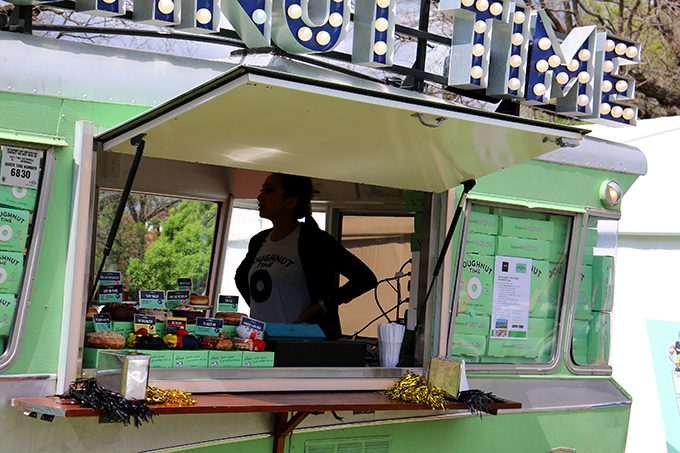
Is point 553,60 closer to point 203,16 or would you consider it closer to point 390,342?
point 390,342

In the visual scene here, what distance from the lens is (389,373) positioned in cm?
378

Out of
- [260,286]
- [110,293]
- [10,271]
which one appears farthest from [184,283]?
[10,271]

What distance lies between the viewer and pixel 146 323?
3211 mm

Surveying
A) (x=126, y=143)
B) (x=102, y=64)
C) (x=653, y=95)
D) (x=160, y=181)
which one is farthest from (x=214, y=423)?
(x=653, y=95)

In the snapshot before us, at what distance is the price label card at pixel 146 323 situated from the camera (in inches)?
126

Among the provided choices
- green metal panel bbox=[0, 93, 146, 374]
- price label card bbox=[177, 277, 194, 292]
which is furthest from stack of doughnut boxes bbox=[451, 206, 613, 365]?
green metal panel bbox=[0, 93, 146, 374]

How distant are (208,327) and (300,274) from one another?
0.96 metres

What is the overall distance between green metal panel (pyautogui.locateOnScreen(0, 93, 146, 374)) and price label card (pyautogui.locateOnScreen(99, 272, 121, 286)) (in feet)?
1.71

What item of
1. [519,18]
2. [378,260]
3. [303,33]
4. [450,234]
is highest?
[519,18]

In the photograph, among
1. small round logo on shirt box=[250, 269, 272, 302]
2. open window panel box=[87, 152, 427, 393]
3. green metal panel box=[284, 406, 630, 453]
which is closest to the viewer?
green metal panel box=[284, 406, 630, 453]

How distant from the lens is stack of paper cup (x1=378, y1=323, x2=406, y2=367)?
3.87m

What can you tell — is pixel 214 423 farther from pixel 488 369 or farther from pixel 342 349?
pixel 488 369

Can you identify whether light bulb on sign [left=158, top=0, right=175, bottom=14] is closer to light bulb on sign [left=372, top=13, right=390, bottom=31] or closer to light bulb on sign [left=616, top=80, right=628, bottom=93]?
light bulb on sign [left=372, top=13, right=390, bottom=31]

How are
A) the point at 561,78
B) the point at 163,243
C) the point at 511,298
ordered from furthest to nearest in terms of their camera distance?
the point at 163,243
the point at 511,298
the point at 561,78
